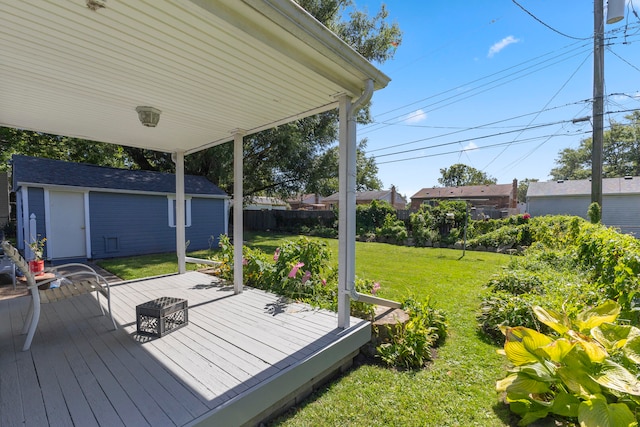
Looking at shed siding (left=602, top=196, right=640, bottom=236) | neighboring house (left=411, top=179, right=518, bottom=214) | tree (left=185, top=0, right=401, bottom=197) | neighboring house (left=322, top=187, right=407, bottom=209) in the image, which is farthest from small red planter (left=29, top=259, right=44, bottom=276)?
neighboring house (left=322, top=187, right=407, bottom=209)

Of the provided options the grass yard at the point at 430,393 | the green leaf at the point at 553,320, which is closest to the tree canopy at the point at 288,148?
the grass yard at the point at 430,393

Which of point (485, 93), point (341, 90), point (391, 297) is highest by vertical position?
point (485, 93)

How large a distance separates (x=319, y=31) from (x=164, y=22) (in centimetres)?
96

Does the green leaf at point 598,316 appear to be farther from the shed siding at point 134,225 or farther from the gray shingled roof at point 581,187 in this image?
the gray shingled roof at point 581,187

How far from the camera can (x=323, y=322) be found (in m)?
2.95

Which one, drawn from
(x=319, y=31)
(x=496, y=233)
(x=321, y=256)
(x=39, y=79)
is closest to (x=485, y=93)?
(x=496, y=233)

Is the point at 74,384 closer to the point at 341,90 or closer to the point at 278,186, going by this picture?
the point at 341,90

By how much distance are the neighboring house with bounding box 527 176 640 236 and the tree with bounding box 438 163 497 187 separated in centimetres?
2707

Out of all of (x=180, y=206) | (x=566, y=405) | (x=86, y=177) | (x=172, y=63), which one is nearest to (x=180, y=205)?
(x=180, y=206)

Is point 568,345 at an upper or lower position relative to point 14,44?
lower

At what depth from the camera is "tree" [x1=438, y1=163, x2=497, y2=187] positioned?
46.1 m

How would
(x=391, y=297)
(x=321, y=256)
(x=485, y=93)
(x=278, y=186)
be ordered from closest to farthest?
1. (x=321, y=256)
2. (x=391, y=297)
3. (x=485, y=93)
4. (x=278, y=186)

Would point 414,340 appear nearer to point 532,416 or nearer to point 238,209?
point 532,416

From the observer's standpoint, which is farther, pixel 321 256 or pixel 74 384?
pixel 321 256
